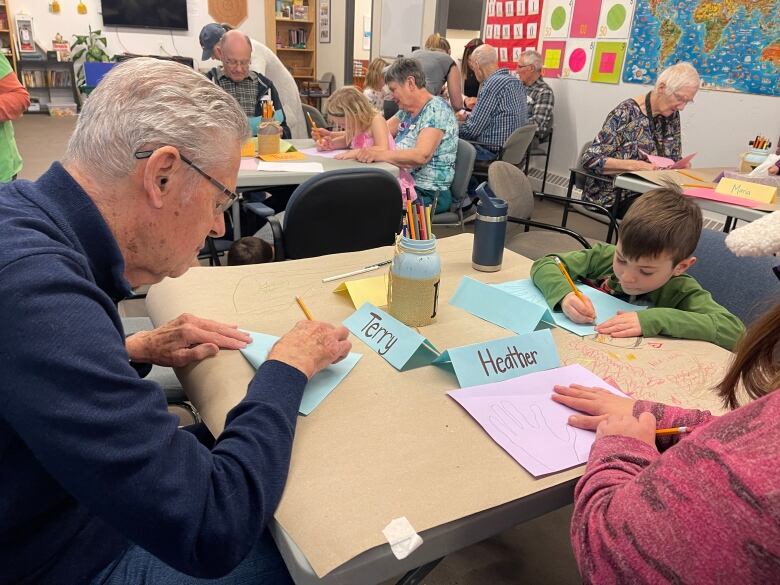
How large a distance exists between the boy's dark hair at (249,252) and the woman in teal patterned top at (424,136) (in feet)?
3.43

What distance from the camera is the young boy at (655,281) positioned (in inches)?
46.9

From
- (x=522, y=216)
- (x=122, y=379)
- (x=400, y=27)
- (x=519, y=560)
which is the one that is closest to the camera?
(x=122, y=379)

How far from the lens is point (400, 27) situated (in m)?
7.07

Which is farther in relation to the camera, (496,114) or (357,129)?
(496,114)

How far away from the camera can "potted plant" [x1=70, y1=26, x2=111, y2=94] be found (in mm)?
8062

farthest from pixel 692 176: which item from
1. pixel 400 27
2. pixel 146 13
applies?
pixel 146 13

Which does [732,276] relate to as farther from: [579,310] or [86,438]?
[86,438]

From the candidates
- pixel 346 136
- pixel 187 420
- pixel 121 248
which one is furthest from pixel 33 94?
pixel 121 248

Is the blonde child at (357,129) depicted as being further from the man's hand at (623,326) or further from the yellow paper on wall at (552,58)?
the yellow paper on wall at (552,58)

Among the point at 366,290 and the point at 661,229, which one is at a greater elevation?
the point at 661,229

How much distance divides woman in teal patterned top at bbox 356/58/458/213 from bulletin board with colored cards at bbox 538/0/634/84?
7.53 ft

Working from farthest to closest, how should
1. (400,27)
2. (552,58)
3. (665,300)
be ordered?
(400,27) < (552,58) < (665,300)

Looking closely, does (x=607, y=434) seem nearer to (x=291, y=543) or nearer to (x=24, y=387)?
(x=291, y=543)

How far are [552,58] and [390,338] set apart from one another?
5154 millimetres
